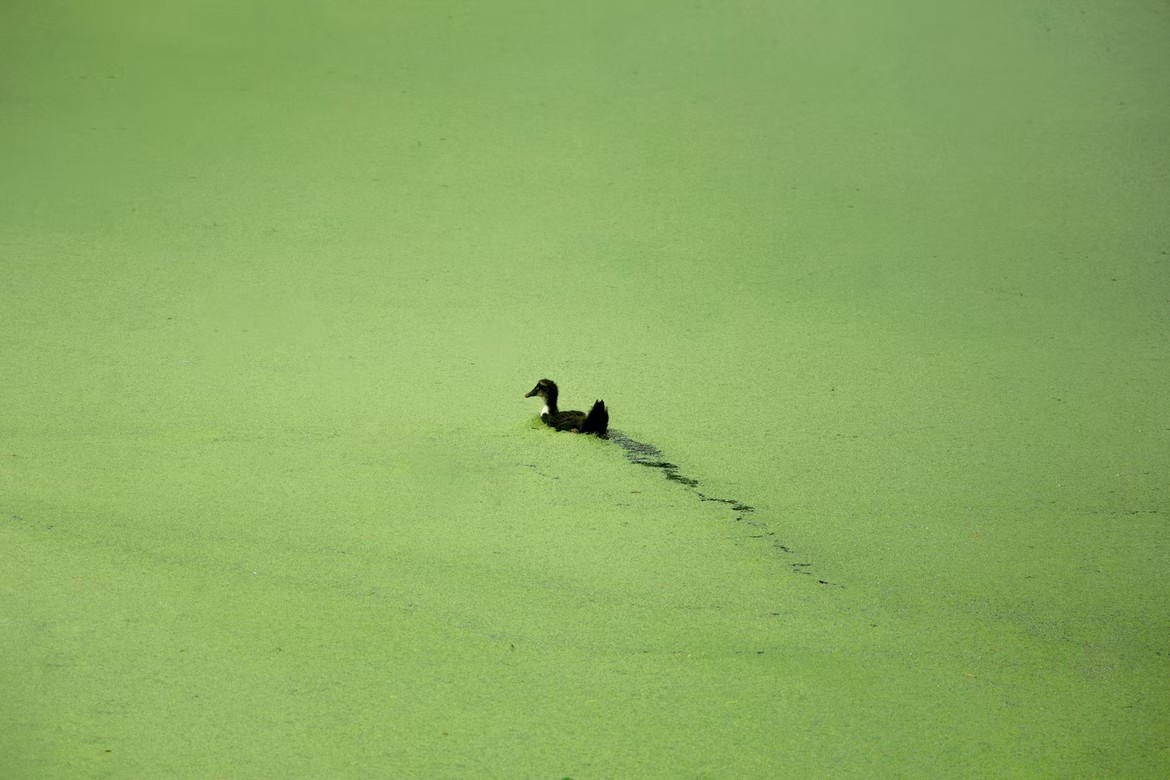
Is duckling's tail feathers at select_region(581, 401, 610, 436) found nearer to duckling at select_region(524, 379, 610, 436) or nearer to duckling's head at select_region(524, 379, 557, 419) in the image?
duckling at select_region(524, 379, 610, 436)

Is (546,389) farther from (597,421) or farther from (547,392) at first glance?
(597,421)

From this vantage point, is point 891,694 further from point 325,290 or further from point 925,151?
point 925,151

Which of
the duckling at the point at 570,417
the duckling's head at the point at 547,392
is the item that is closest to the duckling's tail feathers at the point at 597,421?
the duckling at the point at 570,417

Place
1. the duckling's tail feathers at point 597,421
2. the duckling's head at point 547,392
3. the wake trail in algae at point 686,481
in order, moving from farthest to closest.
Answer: the duckling's head at point 547,392, the duckling's tail feathers at point 597,421, the wake trail in algae at point 686,481

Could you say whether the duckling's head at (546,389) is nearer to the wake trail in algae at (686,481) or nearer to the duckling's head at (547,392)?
the duckling's head at (547,392)

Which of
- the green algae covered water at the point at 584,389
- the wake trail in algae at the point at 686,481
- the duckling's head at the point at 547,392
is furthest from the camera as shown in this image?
the duckling's head at the point at 547,392

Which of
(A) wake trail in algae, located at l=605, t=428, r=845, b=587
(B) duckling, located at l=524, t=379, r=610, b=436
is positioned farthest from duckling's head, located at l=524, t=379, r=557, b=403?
(A) wake trail in algae, located at l=605, t=428, r=845, b=587

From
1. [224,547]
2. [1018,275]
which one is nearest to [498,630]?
[224,547]
